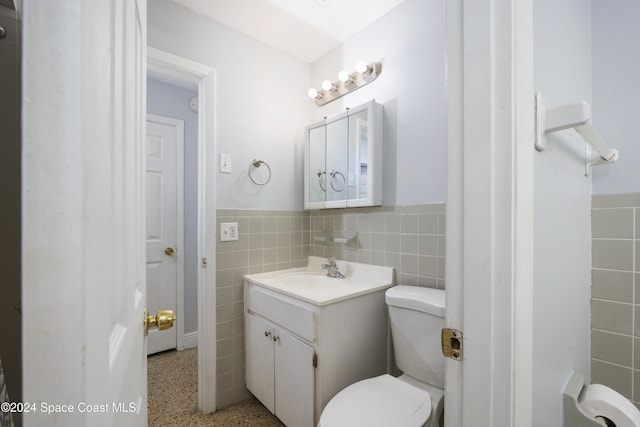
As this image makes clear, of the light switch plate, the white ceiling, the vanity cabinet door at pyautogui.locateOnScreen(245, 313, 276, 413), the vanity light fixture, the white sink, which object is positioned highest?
the white ceiling

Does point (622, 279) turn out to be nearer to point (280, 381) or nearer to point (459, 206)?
point (459, 206)

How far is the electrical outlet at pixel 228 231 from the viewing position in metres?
1.73

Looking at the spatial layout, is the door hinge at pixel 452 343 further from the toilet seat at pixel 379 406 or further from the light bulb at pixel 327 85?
the light bulb at pixel 327 85

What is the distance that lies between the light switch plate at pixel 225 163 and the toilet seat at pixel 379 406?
4.50ft

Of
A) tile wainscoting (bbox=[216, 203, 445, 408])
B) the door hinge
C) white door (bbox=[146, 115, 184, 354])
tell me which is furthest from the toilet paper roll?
white door (bbox=[146, 115, 184, 354])

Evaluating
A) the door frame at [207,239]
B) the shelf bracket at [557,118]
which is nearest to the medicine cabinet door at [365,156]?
the door frame at [207,239]

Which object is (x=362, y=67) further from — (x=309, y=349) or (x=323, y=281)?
(x=309, y=349)

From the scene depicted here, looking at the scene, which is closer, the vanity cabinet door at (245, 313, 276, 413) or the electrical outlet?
the vanity cabinet door at (245, 313, 276, 413)

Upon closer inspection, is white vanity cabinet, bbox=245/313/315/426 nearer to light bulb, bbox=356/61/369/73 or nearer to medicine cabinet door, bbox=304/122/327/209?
medicine cabinet door, bbox=304/122/327/209

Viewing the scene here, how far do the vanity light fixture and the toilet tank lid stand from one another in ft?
4.27

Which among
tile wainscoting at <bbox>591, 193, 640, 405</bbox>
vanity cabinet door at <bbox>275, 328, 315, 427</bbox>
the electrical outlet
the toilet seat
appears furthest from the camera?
the electrical outlet

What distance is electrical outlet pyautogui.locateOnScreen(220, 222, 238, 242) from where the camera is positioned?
173 centimetres

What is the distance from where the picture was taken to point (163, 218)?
2.44m

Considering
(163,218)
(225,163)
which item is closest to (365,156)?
(225,163)
